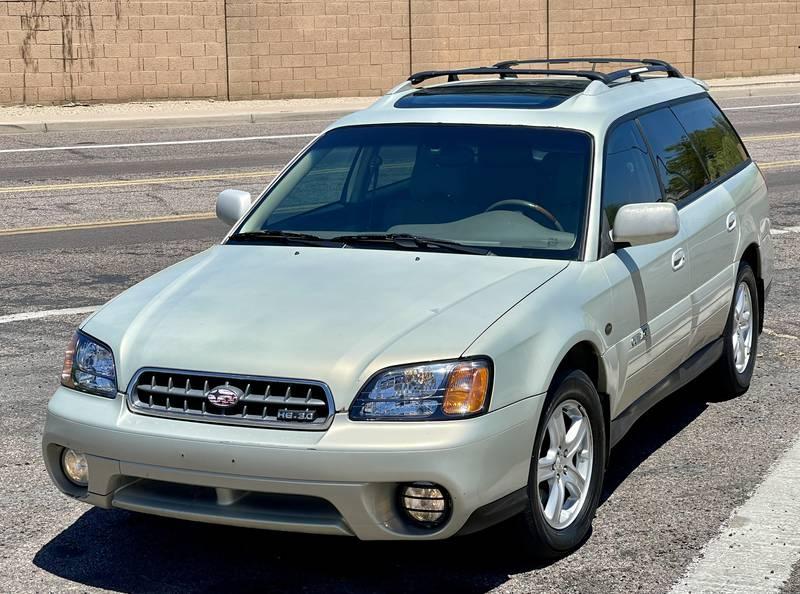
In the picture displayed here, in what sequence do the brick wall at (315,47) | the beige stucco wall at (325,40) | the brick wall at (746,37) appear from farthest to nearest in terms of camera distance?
1. the brick wall at (746,37)
2. the brick wall at (315,47)
3. the beige stucco wall at (325,40)

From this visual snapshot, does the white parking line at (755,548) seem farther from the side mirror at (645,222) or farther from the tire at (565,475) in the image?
the side mirror at (645,222)

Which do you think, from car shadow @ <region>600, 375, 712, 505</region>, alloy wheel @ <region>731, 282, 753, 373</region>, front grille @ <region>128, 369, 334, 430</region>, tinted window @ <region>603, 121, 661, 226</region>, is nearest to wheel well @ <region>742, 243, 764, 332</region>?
alloy wheel @ <region>731, 282, 753, 373</region>

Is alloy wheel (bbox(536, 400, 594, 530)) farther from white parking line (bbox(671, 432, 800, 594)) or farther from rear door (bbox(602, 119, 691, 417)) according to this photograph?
white parking line (bbox(671, 432, 800, 594))

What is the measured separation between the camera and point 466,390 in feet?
15.0

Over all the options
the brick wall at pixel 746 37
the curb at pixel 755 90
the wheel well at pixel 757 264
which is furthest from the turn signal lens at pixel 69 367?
the brick wall at pixel 746 37

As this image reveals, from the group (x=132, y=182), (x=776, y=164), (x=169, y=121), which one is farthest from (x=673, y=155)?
(x=169, y=121)

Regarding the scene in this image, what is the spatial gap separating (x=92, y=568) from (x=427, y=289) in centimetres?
165

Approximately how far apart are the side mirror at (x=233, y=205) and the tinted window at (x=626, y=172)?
1676 mm

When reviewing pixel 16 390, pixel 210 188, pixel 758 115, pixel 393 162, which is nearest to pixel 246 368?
pixel 393 162

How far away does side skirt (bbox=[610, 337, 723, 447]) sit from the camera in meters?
5.68

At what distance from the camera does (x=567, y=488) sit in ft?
17.1

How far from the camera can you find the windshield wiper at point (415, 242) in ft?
18.4

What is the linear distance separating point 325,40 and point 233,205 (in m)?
22.9

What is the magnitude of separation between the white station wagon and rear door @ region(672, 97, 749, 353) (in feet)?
0.07
